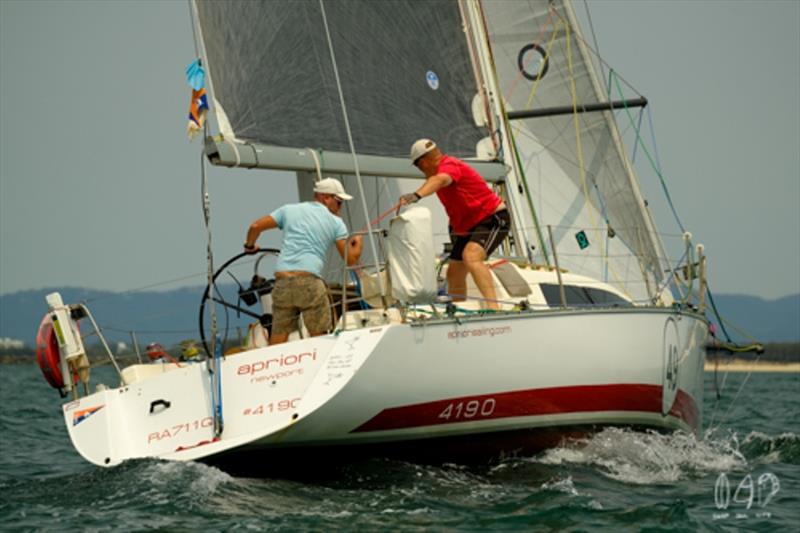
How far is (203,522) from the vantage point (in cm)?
674

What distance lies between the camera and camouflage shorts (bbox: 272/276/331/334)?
28.4ft

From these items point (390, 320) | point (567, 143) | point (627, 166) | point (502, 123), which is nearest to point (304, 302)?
point (390, 320)

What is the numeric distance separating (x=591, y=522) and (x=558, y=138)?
29.8ft

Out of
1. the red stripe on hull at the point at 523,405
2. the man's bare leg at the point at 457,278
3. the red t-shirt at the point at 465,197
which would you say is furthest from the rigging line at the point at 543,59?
the red stripe on hull at the point at 523,405

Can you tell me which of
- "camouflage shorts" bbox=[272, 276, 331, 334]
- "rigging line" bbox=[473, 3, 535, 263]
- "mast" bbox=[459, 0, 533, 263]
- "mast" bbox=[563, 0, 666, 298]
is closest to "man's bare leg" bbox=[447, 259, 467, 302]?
"camouflage shorts" bbox=[272, 276, 331, 334]

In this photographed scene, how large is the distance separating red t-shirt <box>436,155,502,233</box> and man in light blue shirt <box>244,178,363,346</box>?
111cm

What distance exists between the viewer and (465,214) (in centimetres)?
966

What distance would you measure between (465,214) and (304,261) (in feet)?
5.21

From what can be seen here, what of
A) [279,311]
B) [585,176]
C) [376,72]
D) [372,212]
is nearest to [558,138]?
[585,176]

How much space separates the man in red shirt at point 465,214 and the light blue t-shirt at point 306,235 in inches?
39.3

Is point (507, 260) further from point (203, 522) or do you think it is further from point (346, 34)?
point (203, 522)

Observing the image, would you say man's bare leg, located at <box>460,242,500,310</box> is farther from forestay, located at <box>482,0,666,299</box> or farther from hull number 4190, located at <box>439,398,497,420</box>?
forestay, located at <box>482,0,666,299</box>

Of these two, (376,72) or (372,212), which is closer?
(376,72)

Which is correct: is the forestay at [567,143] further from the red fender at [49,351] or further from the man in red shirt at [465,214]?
the red fender at [49,351]
